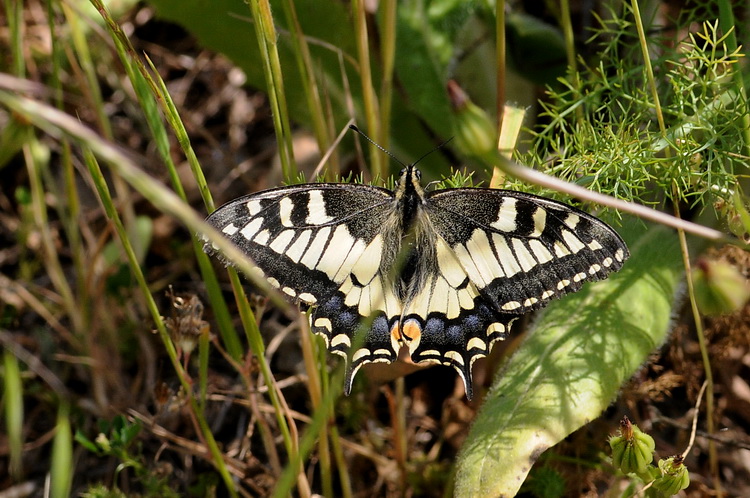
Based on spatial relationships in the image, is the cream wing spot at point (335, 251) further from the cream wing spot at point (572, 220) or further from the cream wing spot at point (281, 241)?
the cream wing spot at point (572, 220)

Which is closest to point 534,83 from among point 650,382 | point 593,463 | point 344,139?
point 344,139

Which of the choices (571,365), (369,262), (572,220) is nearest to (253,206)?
(369,262)

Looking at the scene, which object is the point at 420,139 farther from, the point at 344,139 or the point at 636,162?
the point at 636,162

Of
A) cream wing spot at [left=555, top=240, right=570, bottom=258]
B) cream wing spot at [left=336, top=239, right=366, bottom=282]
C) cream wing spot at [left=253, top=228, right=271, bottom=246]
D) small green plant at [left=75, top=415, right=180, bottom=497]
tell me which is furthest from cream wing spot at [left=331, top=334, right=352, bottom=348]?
small green plant at [left=75, top=415, right=180, bottom=497]

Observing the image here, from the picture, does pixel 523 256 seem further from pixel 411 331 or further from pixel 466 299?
pixel 411 331

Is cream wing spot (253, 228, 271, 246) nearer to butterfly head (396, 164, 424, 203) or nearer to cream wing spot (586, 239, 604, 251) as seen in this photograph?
butterfly head (396, 164, 424, 203)

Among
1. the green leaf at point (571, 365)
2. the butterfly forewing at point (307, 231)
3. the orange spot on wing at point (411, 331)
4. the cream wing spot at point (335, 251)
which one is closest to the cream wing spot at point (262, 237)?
the butterfly forewing at point (307, 231)
